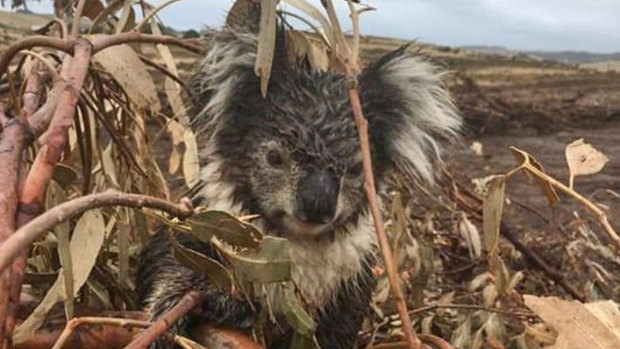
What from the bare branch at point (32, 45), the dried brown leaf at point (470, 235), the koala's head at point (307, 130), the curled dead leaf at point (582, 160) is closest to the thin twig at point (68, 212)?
the bare branch at point (32, 45)

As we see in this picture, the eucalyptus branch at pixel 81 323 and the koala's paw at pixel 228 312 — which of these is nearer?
the eucalyptus branch at pixel 81 323

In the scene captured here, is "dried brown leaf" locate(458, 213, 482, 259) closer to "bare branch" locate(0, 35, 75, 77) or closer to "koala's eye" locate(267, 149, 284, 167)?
"koala's eye" locate(267, 149, 284, 167)

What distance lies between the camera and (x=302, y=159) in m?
1.80

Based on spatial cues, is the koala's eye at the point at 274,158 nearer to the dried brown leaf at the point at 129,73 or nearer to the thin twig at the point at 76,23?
the dried brown leaf at the point at 129,73

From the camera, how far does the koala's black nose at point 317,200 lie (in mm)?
1671

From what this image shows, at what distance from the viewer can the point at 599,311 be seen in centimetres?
142

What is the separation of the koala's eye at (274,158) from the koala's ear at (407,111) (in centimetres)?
22

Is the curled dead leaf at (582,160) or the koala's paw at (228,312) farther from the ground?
the curled dead leaf at (582,160)

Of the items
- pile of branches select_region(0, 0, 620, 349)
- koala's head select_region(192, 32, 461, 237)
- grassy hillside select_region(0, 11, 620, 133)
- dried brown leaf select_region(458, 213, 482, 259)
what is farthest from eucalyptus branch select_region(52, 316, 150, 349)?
grassy hillside select_region(0, 11, 620, 133)

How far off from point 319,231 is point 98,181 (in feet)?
2.66

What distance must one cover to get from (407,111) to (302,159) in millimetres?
363

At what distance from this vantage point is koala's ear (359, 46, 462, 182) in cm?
203

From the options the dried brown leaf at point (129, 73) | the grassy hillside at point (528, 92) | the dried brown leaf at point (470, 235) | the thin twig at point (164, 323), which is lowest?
the grassy hillside at point (528, 92)

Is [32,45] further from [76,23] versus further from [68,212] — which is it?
[68,212]
